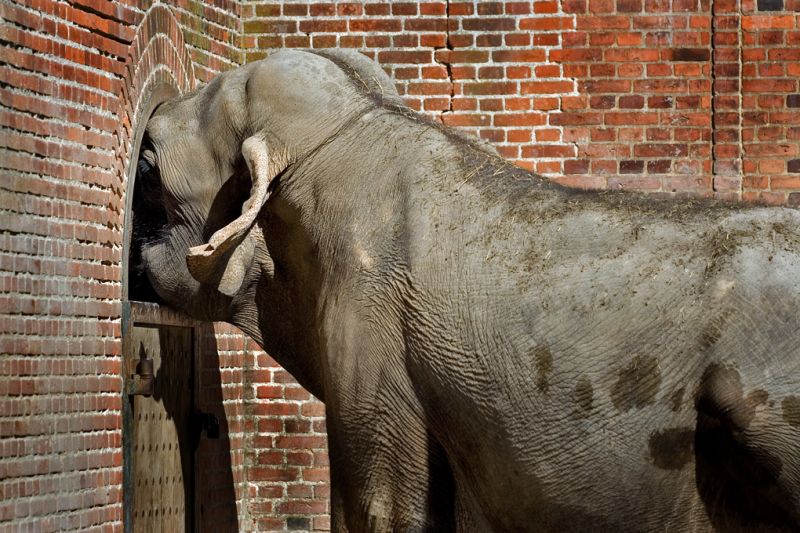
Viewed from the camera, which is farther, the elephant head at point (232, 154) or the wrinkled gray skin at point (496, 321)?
the elephant head at point (232, 154)

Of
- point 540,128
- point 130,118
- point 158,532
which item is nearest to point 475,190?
point 130,118

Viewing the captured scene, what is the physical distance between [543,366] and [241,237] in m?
1.16

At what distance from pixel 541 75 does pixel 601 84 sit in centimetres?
34

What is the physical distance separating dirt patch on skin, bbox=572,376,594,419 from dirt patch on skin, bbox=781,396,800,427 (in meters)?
0.55

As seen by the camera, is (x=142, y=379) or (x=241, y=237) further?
(x=142, y=379)

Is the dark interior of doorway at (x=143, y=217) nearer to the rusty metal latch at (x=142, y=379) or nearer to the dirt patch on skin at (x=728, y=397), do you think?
the rusty metal latch at (x=142, y=379)

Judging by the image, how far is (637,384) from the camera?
4.10 meters

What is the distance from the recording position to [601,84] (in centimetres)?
814

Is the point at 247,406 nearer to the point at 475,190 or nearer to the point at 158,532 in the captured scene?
the point at 158,532

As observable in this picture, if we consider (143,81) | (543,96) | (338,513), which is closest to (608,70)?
(543,96)

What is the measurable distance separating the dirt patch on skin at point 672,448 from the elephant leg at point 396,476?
755 mm

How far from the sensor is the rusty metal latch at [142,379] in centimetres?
602

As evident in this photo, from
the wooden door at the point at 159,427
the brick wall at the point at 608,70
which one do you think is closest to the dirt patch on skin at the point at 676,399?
the wooden door at the point at 159,427

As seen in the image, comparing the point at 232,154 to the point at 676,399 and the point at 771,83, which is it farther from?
the point at 771,83
